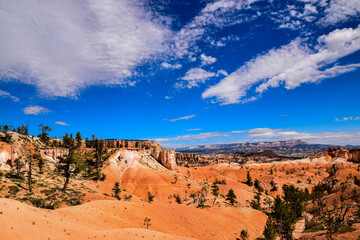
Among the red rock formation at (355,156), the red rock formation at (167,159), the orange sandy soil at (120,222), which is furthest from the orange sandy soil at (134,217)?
the red rock formation at (355,156)

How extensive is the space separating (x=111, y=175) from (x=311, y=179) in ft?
466

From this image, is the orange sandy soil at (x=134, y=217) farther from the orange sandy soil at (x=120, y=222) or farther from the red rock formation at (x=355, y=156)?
the red rock formation at (x=355, y=156)

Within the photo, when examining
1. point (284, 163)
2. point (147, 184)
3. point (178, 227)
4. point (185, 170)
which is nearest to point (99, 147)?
point (147, 184)

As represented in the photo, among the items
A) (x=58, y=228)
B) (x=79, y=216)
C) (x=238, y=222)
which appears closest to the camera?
(x=58, y=228)

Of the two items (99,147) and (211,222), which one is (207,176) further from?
(211,222)

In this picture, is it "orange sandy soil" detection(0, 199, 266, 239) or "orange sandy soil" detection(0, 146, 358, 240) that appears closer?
"orange sandy soil" detection(0, 199, 266, 239)

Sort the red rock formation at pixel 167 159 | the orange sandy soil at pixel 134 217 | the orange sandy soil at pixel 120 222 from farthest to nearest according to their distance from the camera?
the red rock formation at pixel 167 159 → the orange sandy soil at pixel 134 217 → the orange sandy soil at pixel 120 222

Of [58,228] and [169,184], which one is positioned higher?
[58,228]

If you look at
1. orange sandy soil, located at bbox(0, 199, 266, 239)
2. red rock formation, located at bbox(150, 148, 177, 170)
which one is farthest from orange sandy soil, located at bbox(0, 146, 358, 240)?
red rock formation, located at bbox(150, 148, 177, 170)

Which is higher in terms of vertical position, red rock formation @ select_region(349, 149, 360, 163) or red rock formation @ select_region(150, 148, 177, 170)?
red rock formation @ select_region(150, 148, 177, 170)

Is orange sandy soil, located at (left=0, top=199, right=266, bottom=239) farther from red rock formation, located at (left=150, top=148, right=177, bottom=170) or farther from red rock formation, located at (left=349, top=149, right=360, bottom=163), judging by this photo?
red rock formation, located at (left=349, top=149, right=360, bottom=163)

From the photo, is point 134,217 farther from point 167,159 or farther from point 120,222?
point 167,159

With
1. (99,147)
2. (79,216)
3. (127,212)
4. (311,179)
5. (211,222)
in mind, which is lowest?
(311,179)

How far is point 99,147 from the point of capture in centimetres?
9800
